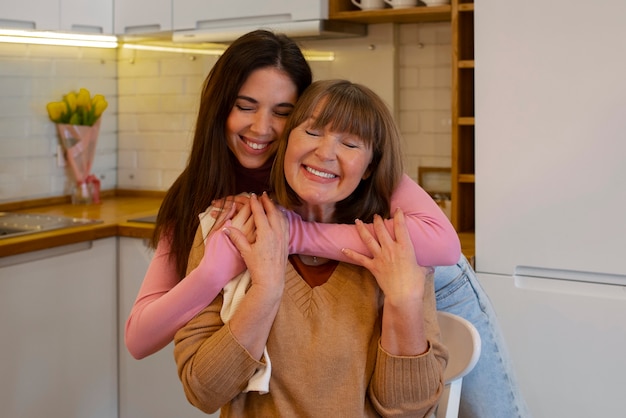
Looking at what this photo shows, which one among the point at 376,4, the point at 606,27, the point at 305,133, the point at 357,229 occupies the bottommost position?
the point at 357,229

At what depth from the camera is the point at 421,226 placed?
56.9 inches

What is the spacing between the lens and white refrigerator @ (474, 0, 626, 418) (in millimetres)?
2215

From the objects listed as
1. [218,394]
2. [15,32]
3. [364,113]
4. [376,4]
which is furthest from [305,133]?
[15,32]

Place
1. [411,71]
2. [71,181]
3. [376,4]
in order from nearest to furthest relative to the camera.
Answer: [376,4] → [411,71] → [71,181]

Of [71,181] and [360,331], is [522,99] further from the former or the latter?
[71,181]

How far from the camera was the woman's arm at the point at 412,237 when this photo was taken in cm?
143

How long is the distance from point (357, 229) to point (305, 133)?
0.60 feet

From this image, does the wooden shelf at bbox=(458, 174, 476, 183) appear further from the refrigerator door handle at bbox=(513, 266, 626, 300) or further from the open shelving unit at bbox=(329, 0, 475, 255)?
the refrigerator door handle at bbox=(513, 266, 626, 300)

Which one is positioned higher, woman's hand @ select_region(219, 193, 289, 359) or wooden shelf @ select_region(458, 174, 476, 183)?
wooden shelf @ select_region(458, 174, 476, 183)

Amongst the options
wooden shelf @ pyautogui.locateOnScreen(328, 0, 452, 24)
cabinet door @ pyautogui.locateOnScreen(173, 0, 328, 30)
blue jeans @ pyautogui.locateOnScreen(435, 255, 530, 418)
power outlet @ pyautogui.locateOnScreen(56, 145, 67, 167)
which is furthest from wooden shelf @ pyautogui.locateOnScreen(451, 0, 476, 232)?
power outlet @ pyautogui.locateOnScreen(56, 145, 67, 167)

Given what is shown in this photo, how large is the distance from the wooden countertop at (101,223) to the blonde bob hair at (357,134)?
38.2 inches

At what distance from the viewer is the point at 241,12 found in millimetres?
2986

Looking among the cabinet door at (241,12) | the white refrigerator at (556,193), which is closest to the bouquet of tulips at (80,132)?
the cabinet door at (241,12)

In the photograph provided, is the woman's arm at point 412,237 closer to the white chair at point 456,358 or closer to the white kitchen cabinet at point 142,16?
the white chair at point 456,358
